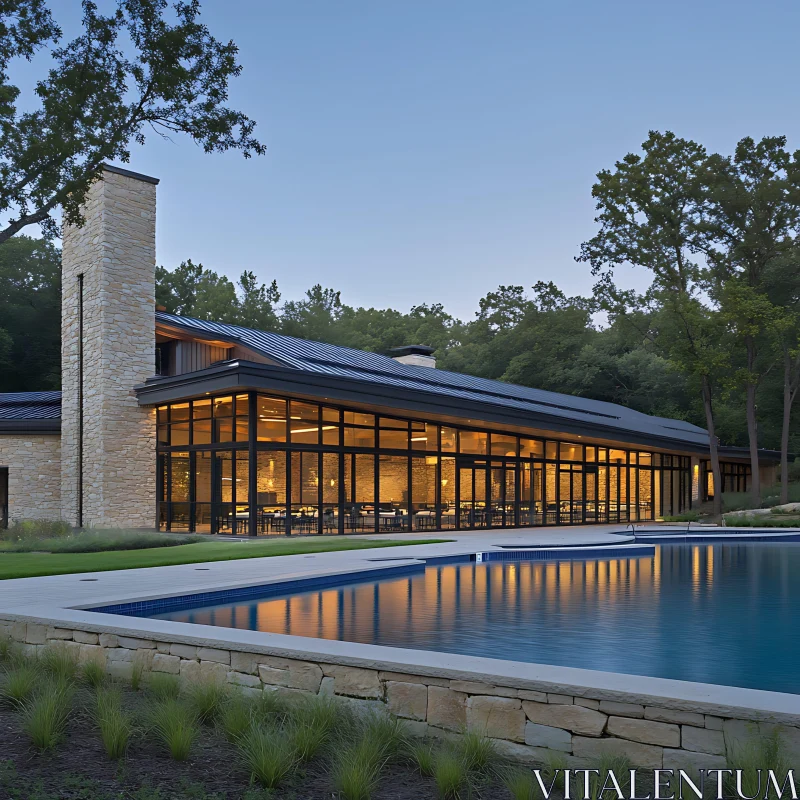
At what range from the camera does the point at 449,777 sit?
4152 mm

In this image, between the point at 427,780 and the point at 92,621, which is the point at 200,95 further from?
the point at 427,780

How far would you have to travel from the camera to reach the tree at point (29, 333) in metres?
40.5

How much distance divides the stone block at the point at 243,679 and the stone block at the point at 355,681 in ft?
1.69

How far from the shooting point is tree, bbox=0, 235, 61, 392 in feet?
133

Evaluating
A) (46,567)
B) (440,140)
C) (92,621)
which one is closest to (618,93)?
(440,140)

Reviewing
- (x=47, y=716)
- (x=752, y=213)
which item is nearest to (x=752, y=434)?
(x=752, y=213)

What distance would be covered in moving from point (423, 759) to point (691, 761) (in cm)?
139

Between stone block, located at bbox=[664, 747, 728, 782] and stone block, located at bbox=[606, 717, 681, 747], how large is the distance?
48mm

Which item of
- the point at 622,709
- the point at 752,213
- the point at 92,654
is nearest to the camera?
the point at 622,709

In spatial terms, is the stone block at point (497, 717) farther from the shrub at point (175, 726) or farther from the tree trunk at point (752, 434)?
the tree trunk at point (752, 434)

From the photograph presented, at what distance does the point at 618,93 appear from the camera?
27.7m

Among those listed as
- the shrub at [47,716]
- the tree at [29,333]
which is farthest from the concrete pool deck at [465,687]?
the tree at [29,333]

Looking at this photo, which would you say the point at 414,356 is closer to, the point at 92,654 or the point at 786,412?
the point at 786,412

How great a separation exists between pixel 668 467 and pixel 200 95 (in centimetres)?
2844
